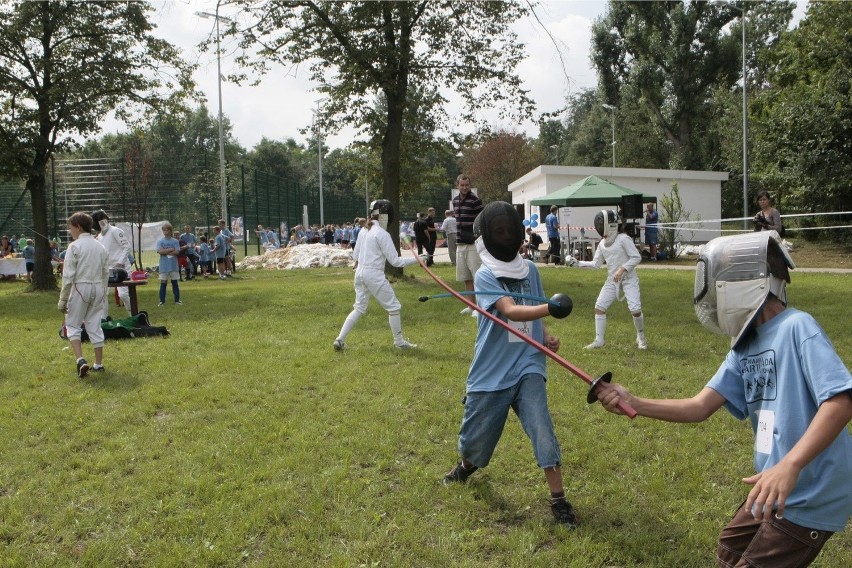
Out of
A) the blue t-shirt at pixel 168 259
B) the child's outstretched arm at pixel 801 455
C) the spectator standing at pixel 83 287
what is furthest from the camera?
the blue t-shirt at pixel 168 259

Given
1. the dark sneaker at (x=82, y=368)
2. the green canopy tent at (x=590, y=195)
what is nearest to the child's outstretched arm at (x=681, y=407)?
the dark sneaker at (x=82, y=368)

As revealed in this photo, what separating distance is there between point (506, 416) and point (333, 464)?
1565 millimetres

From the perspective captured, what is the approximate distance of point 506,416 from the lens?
4.33 m

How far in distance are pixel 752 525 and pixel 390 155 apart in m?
17.1

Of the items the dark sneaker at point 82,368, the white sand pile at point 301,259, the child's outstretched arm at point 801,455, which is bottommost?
the dark sneaker at point 82,368

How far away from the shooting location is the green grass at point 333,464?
13.1ft

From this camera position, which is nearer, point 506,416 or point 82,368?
point 506,416

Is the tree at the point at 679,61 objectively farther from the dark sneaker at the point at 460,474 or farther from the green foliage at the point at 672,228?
the dark sneaker at the point at 460,474

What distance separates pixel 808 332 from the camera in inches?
96.5

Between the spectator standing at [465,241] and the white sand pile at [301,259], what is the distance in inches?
551

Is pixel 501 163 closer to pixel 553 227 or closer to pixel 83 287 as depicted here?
pixel 553 227

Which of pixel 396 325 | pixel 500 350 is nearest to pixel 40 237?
pixel 396 325

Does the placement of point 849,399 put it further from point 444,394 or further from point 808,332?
point 444,394

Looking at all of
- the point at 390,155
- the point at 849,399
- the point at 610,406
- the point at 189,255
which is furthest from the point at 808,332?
the point at 189,255
